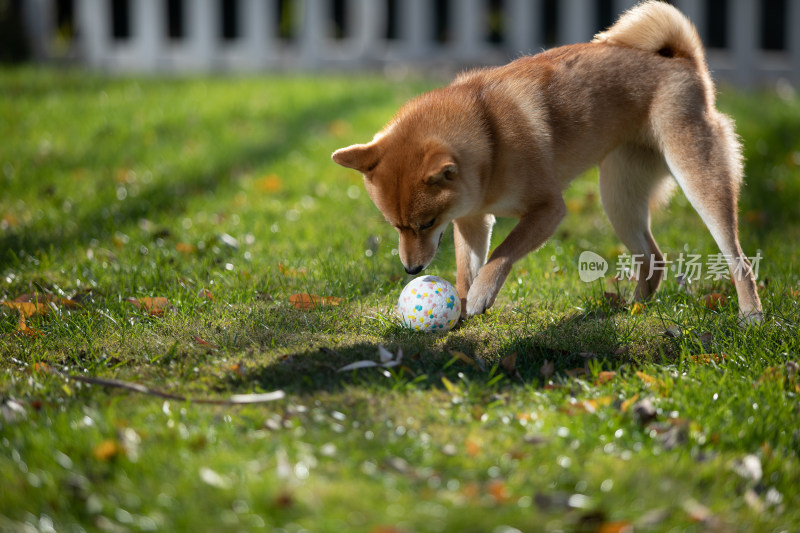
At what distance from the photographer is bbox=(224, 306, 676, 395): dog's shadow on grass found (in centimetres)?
299

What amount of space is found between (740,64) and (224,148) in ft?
26.3

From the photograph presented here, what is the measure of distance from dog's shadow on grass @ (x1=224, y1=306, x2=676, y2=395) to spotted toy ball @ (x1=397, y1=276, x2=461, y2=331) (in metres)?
0.05

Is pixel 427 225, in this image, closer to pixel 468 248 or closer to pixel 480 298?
pixel 480 298

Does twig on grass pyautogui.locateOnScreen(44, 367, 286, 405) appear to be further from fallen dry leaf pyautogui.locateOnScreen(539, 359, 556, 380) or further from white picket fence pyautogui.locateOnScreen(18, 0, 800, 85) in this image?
white picket fence pyautogui.locateOnScreen(18, 0, 800, 85)

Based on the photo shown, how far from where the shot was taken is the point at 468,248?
13.3 ft

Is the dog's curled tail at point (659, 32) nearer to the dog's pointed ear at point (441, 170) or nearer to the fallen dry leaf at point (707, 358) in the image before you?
the dog's pointed ear at point (441, 170)

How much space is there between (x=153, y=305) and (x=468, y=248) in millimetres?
1583

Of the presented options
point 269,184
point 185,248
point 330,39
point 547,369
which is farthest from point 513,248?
point 330,39

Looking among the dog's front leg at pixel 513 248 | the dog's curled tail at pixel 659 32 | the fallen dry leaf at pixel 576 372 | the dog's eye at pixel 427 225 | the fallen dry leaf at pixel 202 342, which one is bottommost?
the fallen dry leaf at pixel 576 372

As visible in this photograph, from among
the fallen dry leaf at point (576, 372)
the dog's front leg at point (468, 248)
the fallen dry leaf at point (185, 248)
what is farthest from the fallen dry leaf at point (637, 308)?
the fallen dry leaf at point (185, 248)

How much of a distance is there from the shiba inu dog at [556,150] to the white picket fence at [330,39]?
7.68 m

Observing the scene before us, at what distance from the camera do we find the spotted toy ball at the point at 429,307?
11.3ft

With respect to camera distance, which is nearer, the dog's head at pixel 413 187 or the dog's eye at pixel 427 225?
the dog's head at pixel 413 187

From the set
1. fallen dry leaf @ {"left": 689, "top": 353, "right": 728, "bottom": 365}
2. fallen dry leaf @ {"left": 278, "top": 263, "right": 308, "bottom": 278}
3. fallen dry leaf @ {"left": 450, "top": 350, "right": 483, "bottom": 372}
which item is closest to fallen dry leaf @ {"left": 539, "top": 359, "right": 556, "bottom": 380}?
fallen dry leaf @ {"left": 450, "top": 350, "right": 483, "bottom": 372}
